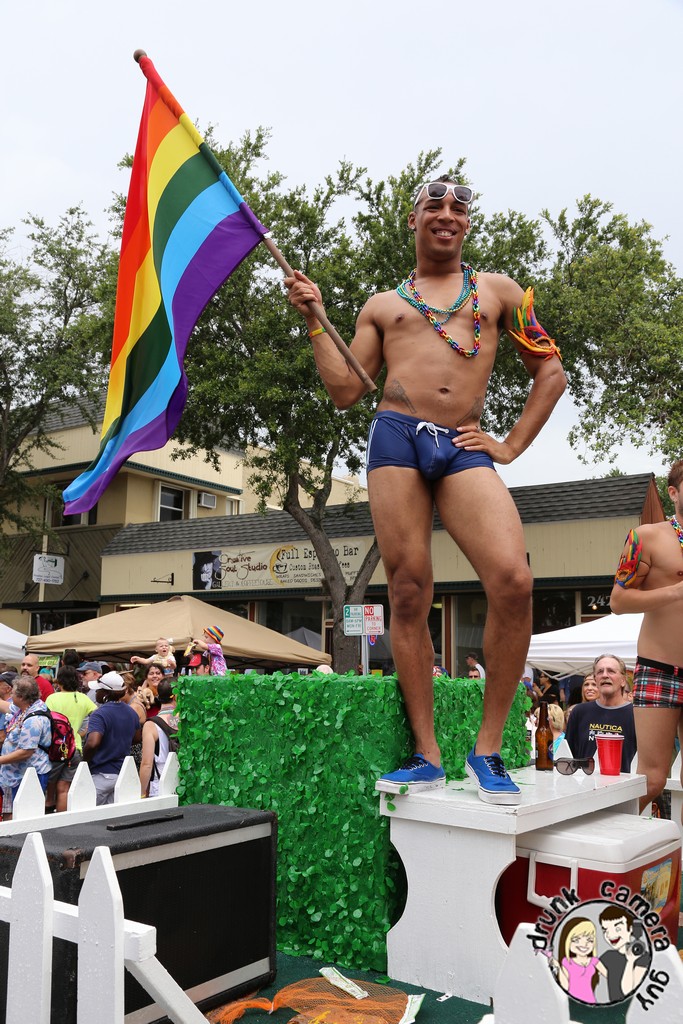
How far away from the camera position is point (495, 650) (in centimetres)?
328

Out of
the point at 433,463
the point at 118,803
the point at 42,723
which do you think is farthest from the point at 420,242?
the point at 42,723

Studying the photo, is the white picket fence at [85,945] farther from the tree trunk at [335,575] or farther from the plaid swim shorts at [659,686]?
the tree trunk at [335,575]

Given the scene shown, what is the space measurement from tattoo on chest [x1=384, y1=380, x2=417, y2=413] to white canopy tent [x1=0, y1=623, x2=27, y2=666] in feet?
37.2

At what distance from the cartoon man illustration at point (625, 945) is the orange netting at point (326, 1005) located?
2.40ft

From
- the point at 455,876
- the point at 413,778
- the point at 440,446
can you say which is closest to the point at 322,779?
the point at 413,778

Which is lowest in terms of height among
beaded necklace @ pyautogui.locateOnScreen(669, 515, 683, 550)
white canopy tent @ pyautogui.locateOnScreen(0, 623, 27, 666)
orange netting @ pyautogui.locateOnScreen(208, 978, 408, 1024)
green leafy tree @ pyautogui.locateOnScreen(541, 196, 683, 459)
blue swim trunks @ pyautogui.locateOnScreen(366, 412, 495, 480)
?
orange netting @ pyautogui.locateOnScreen(208, 978, 408, 1024)

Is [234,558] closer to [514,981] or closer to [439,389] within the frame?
[439,389]

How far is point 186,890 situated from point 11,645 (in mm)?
11920

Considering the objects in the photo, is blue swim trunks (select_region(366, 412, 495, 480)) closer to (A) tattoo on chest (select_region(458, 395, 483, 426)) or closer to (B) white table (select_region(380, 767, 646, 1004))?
(A) tattoo on chest (select_region(458, 395, 483, 426))

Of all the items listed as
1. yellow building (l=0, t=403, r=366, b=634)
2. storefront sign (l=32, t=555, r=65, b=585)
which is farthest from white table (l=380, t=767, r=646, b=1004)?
storefront sign (l=32, t=555, r=65, b=585)

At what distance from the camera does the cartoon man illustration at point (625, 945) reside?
7.15 ft

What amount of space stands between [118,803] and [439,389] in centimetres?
217

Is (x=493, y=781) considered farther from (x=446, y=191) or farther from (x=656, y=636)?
(x=446, y=191)

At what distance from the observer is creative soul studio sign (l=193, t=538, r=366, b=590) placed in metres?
19.9
